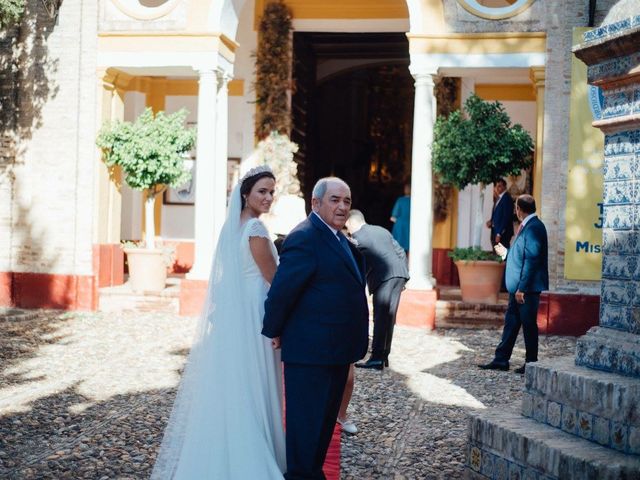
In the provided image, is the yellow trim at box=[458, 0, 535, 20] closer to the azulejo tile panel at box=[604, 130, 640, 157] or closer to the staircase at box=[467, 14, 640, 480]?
the staircase at box=[467, 14, 640, 480]

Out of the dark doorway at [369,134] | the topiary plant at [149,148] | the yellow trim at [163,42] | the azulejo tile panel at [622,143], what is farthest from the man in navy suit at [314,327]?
the dark doorway at [369,134]

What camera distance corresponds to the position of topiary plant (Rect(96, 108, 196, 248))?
41.1 ft

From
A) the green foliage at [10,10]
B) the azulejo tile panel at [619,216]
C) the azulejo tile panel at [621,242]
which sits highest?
the green foliage at [10,10]

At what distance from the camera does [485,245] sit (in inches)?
592

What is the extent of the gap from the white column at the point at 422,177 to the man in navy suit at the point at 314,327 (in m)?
7.95

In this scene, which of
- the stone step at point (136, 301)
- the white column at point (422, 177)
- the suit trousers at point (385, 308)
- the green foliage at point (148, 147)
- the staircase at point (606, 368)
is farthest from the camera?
the stone step at point (136, 301)

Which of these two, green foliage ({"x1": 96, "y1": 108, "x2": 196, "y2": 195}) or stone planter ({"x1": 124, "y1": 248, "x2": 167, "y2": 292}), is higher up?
green foliage ({"x1": 96, "y1": 108, "x2": 196, "y2": 195})

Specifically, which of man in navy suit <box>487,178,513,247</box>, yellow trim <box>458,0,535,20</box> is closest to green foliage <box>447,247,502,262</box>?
man in navy suit <box>487,178,513,247</box>

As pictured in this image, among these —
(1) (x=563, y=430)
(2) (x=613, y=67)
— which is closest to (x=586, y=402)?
(1) (x=563, y=430)

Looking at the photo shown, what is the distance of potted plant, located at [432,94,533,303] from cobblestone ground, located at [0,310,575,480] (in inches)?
36.1

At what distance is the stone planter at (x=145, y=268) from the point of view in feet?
42.9

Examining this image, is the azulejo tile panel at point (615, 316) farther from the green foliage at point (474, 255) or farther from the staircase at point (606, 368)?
the green foliage at point (474, 255)

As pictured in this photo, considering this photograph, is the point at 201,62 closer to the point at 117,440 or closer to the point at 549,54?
the point at 549,54

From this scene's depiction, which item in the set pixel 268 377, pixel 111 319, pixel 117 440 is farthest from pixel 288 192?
pixel 268 377
